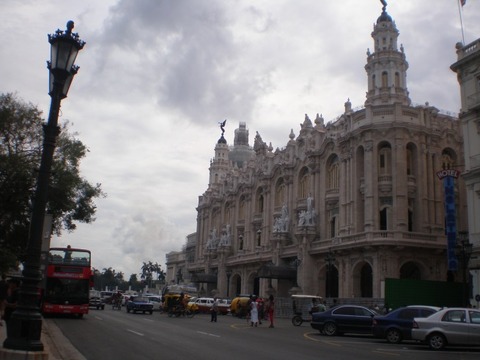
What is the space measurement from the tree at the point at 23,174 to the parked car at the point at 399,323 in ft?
59.4

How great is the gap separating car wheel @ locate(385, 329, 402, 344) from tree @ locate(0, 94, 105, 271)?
1837cm

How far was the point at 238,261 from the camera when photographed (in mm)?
64125

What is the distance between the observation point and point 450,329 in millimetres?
17188

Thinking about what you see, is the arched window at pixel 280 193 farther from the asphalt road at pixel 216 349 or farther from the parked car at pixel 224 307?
the asphalt road at pixel 216 349

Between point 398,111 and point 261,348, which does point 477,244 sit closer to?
point 398,111

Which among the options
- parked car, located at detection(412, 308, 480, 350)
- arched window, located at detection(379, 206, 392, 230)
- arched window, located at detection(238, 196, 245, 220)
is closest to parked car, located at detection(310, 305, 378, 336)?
parked car, located at detection(412, 308, 480, 350)

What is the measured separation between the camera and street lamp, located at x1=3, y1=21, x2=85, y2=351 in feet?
27.7

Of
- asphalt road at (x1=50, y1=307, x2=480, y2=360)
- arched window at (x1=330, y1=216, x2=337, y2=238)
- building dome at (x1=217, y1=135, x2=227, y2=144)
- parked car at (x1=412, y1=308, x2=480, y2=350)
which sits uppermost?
building dome at (x1=217, y1=135, x2=227, y2=144)

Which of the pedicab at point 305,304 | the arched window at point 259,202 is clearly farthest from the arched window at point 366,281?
the arched window at point 259,202

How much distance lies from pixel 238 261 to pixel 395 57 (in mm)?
29510

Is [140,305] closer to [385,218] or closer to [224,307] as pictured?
[224,307]

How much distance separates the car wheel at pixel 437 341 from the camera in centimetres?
1720

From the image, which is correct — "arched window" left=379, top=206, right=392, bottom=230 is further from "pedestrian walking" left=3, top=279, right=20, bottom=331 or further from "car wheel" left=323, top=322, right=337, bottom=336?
"pedestrian walking" left=3, top=279, right=20, bottom=331

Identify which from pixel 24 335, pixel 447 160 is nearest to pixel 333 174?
pixel 447 160
